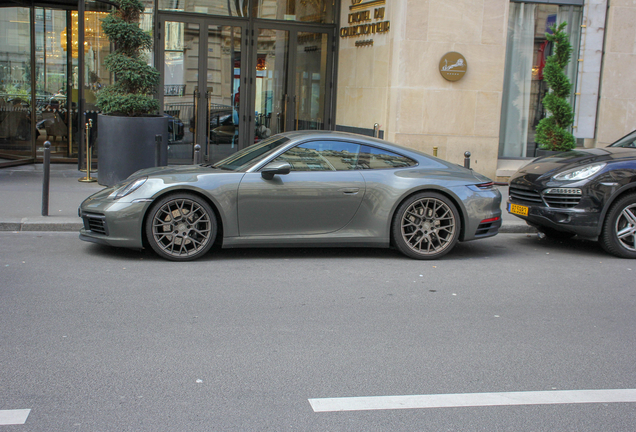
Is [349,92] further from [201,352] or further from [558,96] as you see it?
[201,352]

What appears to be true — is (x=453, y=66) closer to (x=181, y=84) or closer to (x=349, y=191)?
(x=181, y=84)

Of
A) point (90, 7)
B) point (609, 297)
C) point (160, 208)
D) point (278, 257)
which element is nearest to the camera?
point (609, 297)

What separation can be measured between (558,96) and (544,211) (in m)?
4.63

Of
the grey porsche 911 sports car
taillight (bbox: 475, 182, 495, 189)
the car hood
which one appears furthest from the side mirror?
the car hood

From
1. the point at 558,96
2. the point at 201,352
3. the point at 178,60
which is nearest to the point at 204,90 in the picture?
the point at 178,60

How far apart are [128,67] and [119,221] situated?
5214 mm

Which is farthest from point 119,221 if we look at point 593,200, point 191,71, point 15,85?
point 15,85

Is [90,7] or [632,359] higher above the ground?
[90,7]

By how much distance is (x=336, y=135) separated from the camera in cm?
735

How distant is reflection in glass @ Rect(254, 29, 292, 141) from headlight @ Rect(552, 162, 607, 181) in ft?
27.4

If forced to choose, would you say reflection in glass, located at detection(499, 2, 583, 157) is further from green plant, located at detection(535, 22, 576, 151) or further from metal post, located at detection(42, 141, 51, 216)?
metal post, located at detection(42, 141, 51, 216)

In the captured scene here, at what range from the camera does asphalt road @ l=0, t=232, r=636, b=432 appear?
3.54 meters

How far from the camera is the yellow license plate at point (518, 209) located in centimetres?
813

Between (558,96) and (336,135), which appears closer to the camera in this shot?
(336,135)
